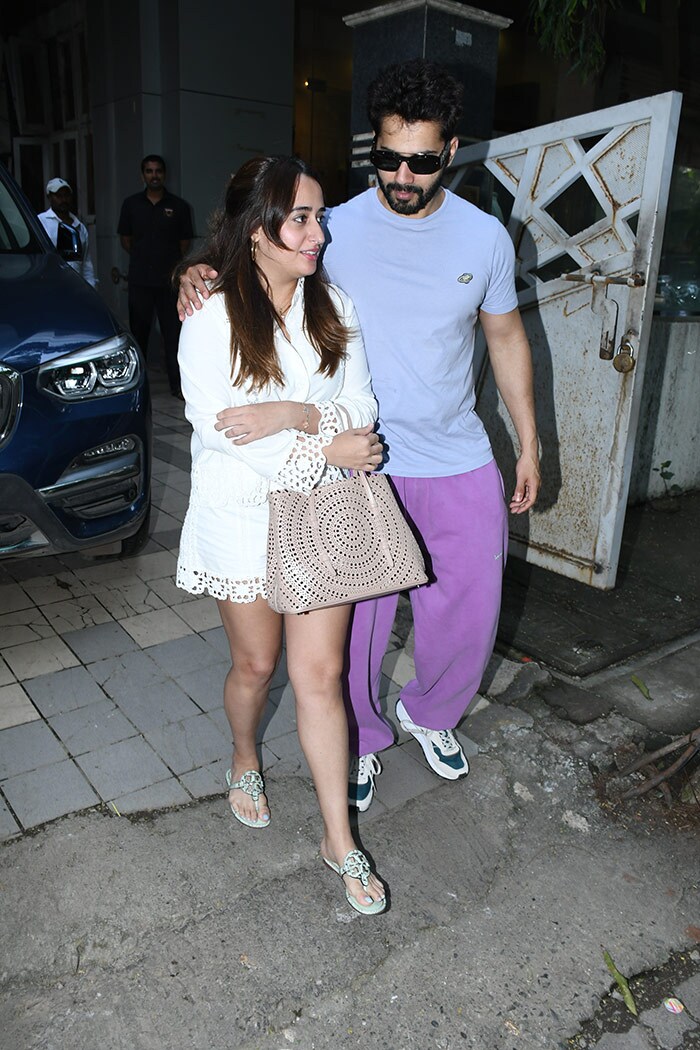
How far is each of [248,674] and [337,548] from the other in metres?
0.54

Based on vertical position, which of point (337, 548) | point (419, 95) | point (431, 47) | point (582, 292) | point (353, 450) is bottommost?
point (337, 548)

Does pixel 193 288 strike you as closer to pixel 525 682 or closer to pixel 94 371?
pixel 94 371

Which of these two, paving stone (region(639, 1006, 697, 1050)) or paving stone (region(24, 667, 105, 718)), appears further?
paving stone (region(24, 667, 105, 718))

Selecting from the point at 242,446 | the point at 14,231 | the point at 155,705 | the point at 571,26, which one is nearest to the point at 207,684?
the point at 155,705

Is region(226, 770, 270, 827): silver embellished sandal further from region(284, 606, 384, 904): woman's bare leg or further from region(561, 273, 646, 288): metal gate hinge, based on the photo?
region(561, 273, 646, 288): metal gate hinge

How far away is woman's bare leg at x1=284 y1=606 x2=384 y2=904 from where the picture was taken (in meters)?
2.24

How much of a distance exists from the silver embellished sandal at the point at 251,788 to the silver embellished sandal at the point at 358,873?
33cm

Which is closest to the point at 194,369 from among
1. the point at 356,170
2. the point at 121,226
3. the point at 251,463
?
the point at 251,463

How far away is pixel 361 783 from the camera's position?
2748 millimetres

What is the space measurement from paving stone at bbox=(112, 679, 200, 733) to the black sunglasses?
6.46 ft

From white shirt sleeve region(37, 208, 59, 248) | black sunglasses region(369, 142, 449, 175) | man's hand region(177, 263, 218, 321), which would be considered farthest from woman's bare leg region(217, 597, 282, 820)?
white shirt sleeve region(37, 208, 59, 248)

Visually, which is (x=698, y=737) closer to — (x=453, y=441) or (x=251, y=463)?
(x=453, y=441)

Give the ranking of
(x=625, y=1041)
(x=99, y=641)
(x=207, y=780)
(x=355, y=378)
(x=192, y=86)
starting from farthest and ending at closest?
1. (x=192, y=86)
2. (x=99, y=641)
3. (x=207, y=780)
4. (x=355, y=378)
5. (x=625, y=1041)

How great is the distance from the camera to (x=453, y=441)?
254cm
